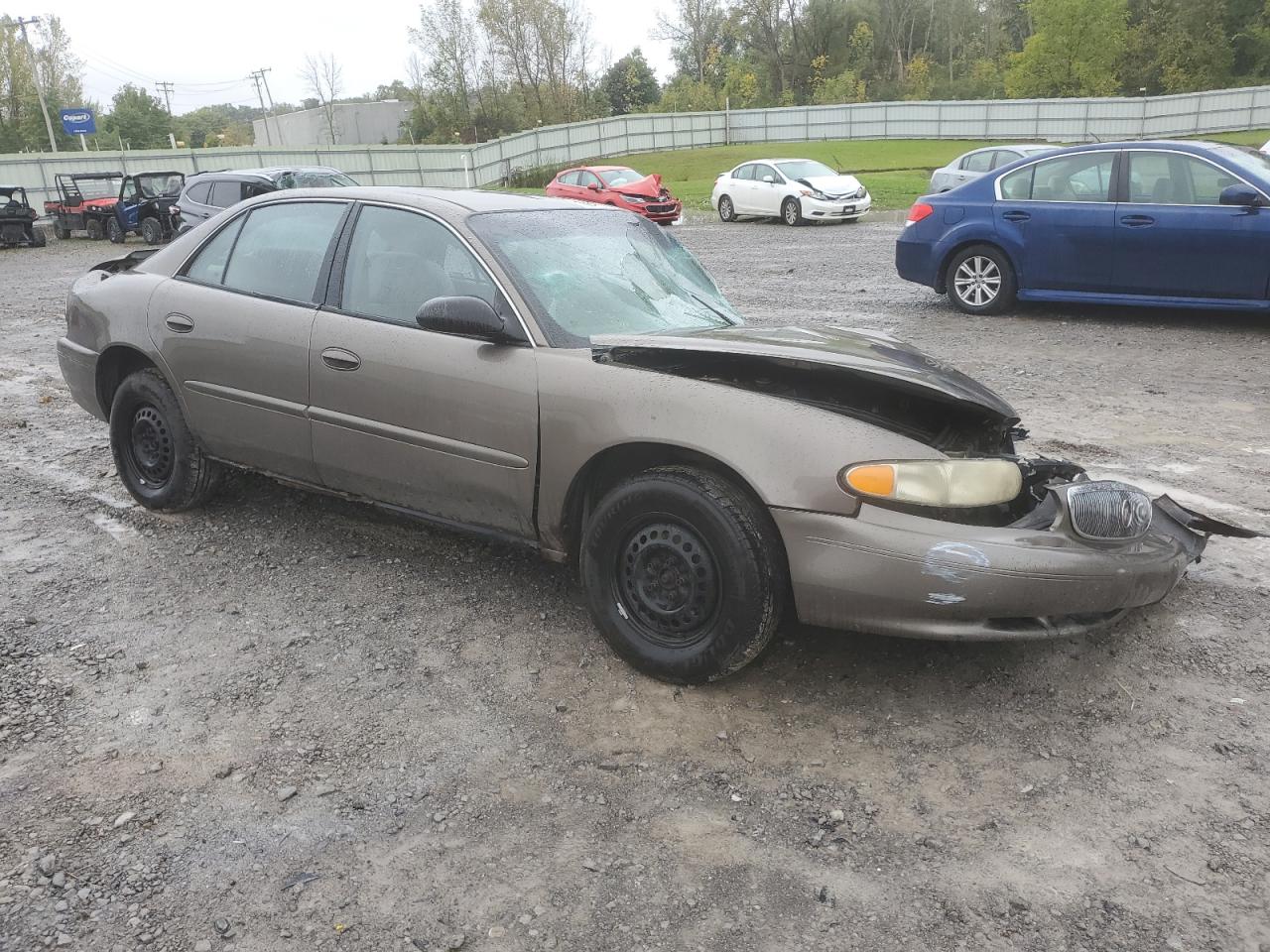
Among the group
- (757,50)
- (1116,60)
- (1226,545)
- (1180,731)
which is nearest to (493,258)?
(1180,731)

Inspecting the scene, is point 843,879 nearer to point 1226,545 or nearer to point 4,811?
point 4,811

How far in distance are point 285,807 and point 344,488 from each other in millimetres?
1695

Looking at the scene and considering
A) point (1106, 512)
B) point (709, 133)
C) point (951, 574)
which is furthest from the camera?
point (709, 133)

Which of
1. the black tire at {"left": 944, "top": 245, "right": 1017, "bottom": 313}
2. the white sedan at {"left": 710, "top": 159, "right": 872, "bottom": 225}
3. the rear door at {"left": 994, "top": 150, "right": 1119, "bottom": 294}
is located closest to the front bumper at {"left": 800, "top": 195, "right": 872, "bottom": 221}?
the white sedan at {"left": 710, "top": 159, "right": 872, "bottom": 225}

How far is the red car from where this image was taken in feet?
75.3

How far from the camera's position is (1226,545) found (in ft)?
14.2

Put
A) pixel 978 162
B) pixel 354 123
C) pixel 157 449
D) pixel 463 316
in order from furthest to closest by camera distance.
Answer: pixel 354 123 → pixel 978 162 → pixel 157 449 → pixel 463 316

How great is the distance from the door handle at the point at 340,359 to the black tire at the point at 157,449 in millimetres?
1128

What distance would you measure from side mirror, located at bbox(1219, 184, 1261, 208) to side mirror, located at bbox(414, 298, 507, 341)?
7419 millimetres

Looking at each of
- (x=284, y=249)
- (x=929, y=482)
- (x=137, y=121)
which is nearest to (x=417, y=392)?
(x=284, y=249)

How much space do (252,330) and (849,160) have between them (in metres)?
38.3

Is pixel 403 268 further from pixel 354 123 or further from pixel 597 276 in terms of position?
pixel 354 123

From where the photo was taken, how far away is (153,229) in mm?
23016

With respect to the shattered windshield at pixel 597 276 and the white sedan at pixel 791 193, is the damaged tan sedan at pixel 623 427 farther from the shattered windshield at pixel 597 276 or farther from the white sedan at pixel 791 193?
the white sedan at pixel 791 193
